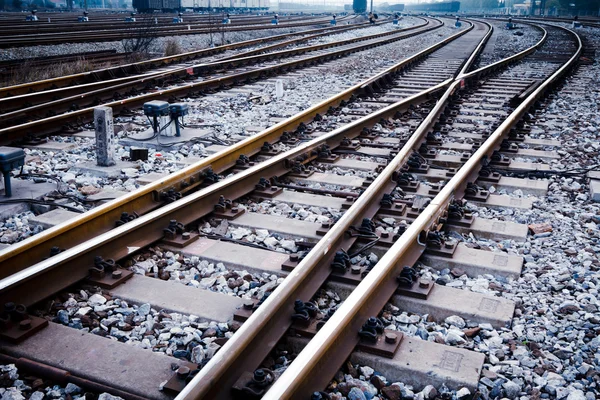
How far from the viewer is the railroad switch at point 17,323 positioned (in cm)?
322

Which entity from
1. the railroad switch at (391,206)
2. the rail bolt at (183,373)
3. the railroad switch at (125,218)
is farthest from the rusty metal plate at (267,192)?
the rail bolt at (183,373)

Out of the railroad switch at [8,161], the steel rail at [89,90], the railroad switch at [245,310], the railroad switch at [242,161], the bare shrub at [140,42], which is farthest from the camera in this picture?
the bare shrub at [140,42]

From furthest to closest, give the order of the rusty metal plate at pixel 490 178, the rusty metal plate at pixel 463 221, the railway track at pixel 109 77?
the railway track at pixel 109 77 < the rusty metal plate at pixel 490 178 < the rusty metal plate at pixel 463 221

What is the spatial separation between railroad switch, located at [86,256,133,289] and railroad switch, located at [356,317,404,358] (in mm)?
1594

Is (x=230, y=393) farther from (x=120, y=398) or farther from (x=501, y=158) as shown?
(x=501, y=158)

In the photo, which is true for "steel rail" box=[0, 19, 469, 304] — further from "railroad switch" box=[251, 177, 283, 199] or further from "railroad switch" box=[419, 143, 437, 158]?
"railroad switch" box=[419, 143, 437, 158]

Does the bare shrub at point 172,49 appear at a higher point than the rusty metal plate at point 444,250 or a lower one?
higher

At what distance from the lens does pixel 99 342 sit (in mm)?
3211

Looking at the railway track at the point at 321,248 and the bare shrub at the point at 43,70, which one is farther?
the bare shrub at the point at 43,70

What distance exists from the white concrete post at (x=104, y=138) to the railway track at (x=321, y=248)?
1260 millimetres

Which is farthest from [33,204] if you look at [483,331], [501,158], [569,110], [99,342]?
[569,110]

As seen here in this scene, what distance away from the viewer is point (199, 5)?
180 ft

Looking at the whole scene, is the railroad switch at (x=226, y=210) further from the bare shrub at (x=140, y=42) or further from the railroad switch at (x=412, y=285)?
the bare shrub at (x=140, y=42)

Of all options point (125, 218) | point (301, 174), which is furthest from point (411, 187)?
point (125, 218)
